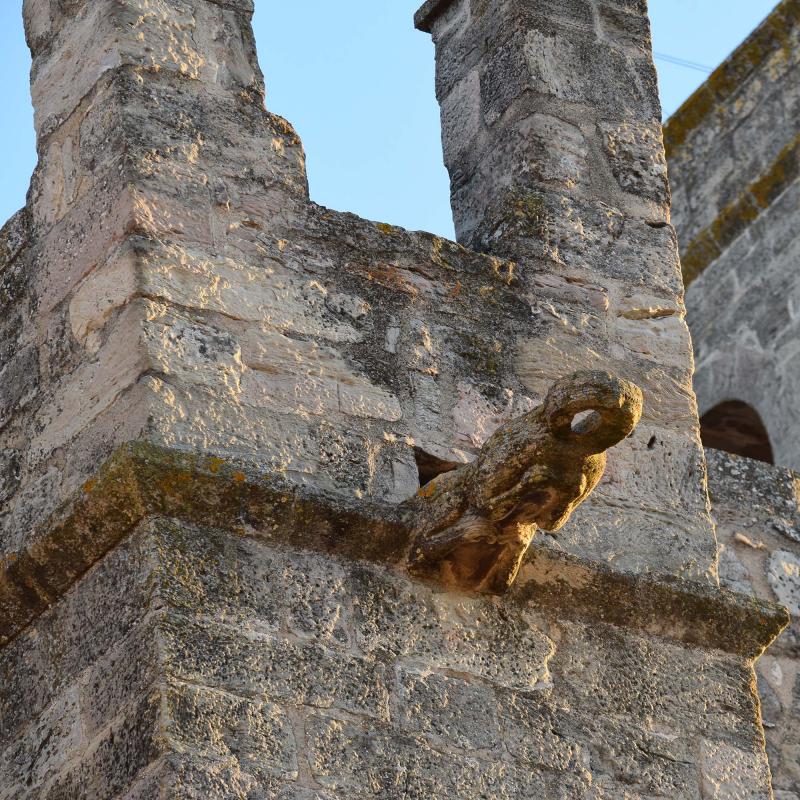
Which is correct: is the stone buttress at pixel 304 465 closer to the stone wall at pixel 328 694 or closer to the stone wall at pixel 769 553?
the stone wall at pixel 328 694

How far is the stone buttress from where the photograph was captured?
4117 mm

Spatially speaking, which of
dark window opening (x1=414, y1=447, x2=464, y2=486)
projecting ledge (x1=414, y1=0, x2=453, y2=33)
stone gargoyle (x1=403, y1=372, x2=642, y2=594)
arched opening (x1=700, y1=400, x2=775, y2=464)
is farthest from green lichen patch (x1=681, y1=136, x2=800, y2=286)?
stone gargoyle (x1=403, y1=372, x2=642, y2=594)

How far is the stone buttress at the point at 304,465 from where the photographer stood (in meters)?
4.12

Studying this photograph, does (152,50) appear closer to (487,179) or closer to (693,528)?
(487,179)

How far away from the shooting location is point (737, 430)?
990 centimetres

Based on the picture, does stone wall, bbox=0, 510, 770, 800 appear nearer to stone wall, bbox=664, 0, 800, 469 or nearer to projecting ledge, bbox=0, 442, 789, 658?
projecting ledge, bbox=0, 442, 789, 658

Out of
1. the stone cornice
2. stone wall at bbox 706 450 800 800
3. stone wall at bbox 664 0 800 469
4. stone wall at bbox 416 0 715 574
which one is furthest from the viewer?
the stone cornice

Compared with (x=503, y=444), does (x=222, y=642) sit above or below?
below

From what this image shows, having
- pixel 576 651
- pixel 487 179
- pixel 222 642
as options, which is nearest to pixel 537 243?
pixel 487 179

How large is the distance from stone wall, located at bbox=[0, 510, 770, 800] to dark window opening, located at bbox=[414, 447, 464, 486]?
315 mm

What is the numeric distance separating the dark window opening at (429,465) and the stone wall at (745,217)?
4.62 metres

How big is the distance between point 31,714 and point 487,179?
183 centimetres

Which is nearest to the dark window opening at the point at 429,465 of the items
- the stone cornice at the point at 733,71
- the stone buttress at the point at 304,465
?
the stone buttress at the point at 304,465

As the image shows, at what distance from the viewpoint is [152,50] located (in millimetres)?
4812
